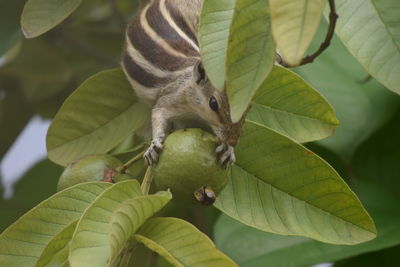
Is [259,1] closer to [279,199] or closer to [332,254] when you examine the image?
[279,199]

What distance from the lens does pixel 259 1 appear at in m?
0.96

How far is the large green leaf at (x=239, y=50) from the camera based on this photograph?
91 cm

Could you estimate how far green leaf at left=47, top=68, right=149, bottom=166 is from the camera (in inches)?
57.2

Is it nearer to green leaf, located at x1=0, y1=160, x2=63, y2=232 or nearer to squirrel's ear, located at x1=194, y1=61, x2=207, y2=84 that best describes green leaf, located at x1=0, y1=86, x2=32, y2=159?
green leaf, located at x1=0, y1=160, x2=63, y2=232

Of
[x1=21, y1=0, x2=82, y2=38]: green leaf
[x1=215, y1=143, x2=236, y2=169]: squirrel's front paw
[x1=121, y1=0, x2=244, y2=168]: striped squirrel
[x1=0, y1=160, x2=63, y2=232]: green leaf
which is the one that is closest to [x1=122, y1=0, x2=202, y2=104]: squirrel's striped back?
[x1=121, y1=0, x2=244, y2=168]: striped squirrel

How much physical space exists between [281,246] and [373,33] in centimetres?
53

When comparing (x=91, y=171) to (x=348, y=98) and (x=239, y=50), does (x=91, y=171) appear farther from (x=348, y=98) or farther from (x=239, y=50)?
(x=348, y=98)

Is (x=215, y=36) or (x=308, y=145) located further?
(x=308, y=145)

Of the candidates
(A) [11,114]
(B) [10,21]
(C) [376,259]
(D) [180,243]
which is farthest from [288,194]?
(A) [11,114]

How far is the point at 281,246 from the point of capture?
151cm

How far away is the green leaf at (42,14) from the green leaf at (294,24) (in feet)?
2.01

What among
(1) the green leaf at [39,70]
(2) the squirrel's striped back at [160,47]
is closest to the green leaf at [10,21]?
(2) the squirrel's striped back at [160,47]

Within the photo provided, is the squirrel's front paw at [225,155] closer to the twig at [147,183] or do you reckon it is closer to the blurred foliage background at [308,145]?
the twig at [147,183]

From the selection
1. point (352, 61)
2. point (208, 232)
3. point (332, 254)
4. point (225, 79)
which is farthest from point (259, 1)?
point (208, 232)
